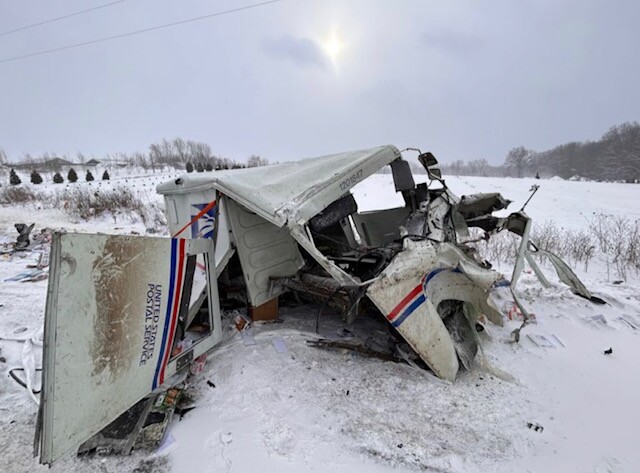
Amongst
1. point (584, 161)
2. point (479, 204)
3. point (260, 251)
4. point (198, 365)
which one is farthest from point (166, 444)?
point (584, 161)

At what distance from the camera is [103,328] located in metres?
1.79

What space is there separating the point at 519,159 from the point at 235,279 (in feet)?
222

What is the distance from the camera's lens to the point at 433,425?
2.26 metres

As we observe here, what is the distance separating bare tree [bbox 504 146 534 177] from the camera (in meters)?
59.3

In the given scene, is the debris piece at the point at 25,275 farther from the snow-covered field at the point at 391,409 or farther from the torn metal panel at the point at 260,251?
the torn metal panel at the point at 260,251

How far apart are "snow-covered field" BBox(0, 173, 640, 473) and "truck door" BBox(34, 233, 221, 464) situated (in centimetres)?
50

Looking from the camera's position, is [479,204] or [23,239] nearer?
[479,204]

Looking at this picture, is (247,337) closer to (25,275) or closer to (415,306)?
(415,306)

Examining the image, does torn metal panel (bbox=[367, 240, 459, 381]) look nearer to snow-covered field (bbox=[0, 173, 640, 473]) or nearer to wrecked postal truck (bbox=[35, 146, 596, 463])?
wrecked postal truck (bbox=[35, 146, 596, 463])

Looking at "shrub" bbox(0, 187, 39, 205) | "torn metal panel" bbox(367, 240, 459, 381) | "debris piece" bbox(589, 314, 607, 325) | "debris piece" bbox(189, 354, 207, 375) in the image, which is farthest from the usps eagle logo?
"shrub" bbox(0, 187, 39, 205)

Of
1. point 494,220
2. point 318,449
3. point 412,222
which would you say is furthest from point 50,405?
point 494,220

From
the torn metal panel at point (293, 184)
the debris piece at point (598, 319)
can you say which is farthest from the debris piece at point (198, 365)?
the debris piece at point (598, 319)

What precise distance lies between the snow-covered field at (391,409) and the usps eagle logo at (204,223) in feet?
3.61

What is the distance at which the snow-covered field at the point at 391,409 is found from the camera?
201 cm
